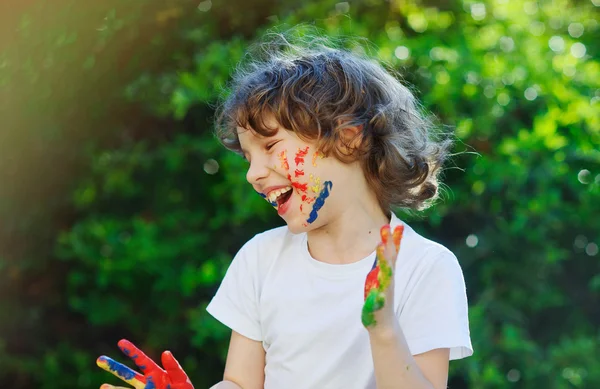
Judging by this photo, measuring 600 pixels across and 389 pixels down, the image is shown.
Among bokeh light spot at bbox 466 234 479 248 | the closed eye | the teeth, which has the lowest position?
bokeh light spot at bbox 466 234 479 248

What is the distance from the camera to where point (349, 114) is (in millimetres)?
2225

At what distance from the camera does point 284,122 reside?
2160 mm

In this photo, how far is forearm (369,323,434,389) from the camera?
1.85 meters

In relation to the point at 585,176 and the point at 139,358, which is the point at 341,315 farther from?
the point at 585,176

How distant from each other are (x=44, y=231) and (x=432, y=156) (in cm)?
183

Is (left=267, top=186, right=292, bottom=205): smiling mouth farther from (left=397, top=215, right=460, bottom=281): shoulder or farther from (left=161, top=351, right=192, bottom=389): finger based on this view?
(left=161, top=351, right=192, bottom=389): finger

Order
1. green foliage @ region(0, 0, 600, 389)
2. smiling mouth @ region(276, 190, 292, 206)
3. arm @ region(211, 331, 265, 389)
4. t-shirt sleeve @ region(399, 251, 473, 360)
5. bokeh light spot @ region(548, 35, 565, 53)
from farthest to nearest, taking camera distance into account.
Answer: bokeh light spot @ region(548, 35, 565, 53) < green foliage @ region(0, 0, 600, 389) < arm @ region(211, 331, 265, 389) < smiling mouth @ region(276, 190, 292, 206) < t-shirt sleeve @ region(399, 251, 473, 360)

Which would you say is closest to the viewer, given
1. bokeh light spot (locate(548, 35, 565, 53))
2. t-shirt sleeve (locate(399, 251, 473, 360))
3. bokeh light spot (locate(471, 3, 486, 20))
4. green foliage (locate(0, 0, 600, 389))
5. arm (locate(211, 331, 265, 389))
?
t-shirt sleeve (locate(399, 251, 473, 360))

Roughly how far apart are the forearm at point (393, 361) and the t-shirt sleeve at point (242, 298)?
0.50 metres

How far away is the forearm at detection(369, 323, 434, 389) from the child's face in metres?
0.40

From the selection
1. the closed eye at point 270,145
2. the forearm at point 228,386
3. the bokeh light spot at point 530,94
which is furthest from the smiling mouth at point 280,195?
the bokeh light spot at point 530,94

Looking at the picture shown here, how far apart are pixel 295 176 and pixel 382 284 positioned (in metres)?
0.45

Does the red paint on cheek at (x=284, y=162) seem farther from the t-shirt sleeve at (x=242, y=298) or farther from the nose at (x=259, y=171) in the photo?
the t-shirt sleeve at (x=242, y=298)

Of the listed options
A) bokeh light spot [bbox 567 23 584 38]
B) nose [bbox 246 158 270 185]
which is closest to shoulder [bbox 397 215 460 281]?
nose [bbox 246 158 270 185]
